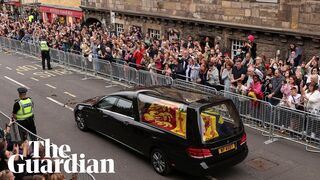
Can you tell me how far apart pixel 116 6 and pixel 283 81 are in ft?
62.5

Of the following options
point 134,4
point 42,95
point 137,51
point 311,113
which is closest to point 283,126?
point 311,113

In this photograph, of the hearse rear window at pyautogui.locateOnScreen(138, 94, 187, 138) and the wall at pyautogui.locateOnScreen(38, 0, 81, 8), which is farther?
the wall at pyautogui.locateOnScreen(38, 0, 81, 8)

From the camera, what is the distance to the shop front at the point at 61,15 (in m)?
36.5

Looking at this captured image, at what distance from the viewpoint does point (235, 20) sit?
19578 millimetres

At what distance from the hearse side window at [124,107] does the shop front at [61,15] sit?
26.5m

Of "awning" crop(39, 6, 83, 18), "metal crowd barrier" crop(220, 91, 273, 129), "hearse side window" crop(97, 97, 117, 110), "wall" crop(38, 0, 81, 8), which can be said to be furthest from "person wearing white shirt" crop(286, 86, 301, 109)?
"wall" crop(38, 0, 81, 8)

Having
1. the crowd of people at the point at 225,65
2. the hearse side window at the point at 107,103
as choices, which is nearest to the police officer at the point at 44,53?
the crowd of people at the point at 225,65

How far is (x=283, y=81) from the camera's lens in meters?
11.6

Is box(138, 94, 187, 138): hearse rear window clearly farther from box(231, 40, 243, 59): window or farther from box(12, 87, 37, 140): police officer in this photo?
box(231, 40, 243, 59): window

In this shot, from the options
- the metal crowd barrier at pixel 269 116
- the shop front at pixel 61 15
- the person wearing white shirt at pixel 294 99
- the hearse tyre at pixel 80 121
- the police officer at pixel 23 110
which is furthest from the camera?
the shop front at pixel 61 15

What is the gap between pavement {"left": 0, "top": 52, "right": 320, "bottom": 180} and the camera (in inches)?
360

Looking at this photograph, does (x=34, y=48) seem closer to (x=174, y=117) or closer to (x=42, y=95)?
(x=42, y=95)

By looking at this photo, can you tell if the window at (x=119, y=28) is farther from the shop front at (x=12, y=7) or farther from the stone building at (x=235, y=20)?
the shop front at (x=12, y=7)

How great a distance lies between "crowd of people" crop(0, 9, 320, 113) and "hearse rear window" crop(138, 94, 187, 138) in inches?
148
